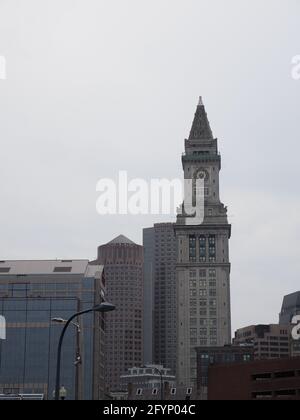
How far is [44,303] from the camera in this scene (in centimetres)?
17275

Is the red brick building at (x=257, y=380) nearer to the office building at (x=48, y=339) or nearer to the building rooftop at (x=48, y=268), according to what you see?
the office building at (x=48, y=339)

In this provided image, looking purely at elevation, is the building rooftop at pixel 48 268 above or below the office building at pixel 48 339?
above

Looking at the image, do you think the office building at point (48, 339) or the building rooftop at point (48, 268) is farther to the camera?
the building rooftop at point (48, 268)

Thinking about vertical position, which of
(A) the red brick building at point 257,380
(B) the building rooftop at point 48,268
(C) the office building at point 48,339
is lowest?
(A) the red brick building at point 257,380

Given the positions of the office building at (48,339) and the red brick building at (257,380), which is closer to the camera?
the red brick building at (257,380)

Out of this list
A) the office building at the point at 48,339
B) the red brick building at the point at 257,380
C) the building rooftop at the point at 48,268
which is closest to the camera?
the red brick building at the point at 257,380

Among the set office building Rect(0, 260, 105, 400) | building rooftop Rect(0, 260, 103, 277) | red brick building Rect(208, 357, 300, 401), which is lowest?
red brick building Rect(208, 357, 300, 401)

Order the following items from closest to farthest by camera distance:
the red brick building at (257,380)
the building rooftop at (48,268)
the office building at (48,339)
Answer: the red brick building at (257,380) < the office building at (48,339) < the building rooftop at (48,268)

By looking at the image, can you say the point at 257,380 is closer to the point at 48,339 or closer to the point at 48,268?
the point at 48,339

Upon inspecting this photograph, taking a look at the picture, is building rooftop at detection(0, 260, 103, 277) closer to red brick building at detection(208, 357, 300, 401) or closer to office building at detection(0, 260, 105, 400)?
office building at detection(0, 260, 105, 400)

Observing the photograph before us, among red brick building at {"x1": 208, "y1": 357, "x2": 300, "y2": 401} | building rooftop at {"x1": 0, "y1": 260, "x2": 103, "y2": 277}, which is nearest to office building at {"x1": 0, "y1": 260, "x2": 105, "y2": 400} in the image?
building rooftop at {"x1": 0, "y1": 260, "x2": 103, "y2": 277}

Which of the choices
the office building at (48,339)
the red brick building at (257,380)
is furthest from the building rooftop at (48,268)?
the red brick building at (257,380)
